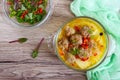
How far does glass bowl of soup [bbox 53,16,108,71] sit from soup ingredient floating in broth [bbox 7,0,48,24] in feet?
0.29

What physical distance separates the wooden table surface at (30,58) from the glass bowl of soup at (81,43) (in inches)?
1.8

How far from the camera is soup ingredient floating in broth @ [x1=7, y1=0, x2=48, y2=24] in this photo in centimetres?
128

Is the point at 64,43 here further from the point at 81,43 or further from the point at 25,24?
the point at 25,24

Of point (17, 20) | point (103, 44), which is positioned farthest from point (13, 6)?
point (103, 44)

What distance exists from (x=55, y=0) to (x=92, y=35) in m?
0.17

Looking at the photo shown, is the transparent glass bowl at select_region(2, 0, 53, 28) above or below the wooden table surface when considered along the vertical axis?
above

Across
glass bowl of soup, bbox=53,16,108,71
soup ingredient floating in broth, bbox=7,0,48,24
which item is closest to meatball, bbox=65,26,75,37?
glass bowl of soup, bbox=53,16,108,71

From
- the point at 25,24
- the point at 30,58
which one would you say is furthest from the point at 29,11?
the point at 30,58

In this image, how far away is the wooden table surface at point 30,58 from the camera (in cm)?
129

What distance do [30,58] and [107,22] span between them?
0.26 meters

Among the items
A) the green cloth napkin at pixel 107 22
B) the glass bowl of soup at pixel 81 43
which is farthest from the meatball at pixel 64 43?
the green cloth napkin at pixel 107 22

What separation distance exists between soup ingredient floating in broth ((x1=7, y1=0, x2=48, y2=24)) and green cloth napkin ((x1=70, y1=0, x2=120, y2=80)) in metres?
0.10

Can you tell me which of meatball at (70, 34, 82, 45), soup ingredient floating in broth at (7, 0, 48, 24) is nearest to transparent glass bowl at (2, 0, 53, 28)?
soup ingredient floating in broth at (7, 0, 48, 24)

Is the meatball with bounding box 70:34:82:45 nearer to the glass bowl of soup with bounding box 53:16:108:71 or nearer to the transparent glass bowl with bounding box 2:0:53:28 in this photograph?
the glass bowl of soup with bounding box 53:16:108:71
